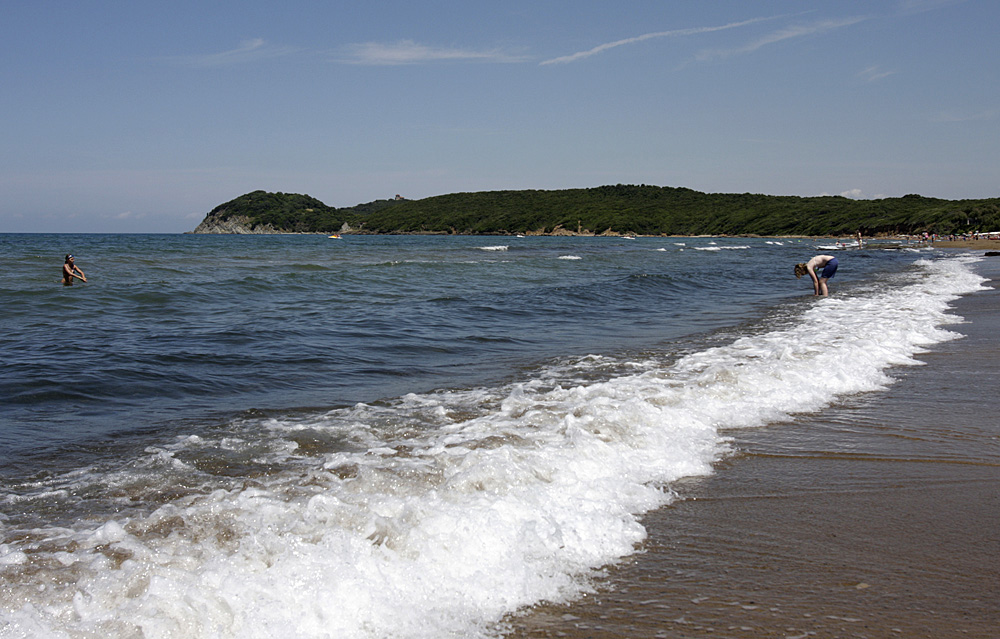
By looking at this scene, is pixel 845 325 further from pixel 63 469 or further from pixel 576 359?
pixel 63 469

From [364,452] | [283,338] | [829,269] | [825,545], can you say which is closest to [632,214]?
[829,269]

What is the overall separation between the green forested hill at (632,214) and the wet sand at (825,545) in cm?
7561

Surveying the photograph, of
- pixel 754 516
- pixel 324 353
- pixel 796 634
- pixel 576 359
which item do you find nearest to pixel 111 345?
pixel 324 353

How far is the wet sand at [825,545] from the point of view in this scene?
2.47m

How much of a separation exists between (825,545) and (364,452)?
2694 millimetres

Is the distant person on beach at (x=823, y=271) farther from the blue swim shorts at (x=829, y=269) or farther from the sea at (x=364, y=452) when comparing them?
the sea at (x=364, y=452)

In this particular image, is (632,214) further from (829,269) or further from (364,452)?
(364,452)

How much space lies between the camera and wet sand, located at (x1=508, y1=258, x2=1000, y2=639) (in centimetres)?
247

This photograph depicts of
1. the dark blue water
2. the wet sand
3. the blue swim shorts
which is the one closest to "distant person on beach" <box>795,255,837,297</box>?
the blue swim shorts

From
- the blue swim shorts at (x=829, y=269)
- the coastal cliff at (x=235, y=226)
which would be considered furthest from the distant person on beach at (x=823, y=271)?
the coastal cliff at (x=235, y=226)

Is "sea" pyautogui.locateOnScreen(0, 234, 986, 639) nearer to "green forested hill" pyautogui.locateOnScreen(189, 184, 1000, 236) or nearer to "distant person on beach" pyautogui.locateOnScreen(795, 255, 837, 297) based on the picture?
"distant person on beach" pyautogui.locateOnScreen(795, 255, 837, 297)

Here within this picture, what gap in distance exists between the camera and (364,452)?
14.7 feet

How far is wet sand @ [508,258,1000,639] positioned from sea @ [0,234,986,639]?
7.4 inches

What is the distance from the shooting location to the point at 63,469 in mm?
4383
